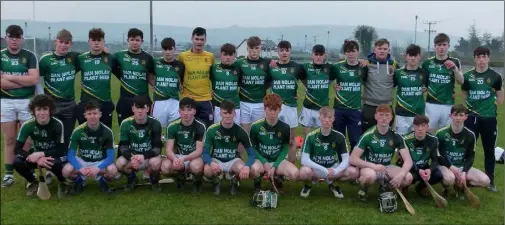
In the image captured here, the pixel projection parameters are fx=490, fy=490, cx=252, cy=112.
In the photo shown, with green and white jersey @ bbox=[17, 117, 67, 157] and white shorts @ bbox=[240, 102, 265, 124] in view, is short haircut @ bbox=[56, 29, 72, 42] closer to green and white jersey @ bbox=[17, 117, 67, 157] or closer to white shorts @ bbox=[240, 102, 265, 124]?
green and white jersey @ bbox=[17, 117, 67, 157]

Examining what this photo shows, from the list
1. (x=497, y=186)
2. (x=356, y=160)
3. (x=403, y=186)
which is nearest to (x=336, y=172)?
(x=356, y=160)

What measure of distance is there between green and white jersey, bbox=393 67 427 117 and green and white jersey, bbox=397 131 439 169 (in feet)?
2.74

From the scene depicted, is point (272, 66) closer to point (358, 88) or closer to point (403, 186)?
point (358, 88)

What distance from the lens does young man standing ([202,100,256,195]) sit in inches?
217

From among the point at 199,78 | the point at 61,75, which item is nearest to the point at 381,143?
the point at 199,78

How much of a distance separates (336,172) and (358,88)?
5.07ft

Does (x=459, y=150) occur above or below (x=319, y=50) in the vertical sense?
below

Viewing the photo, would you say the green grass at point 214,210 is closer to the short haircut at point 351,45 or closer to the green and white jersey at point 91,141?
the green and white jersey at point 91,141

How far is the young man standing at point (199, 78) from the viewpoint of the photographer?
21.4 feet

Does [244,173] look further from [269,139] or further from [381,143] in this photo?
[381,143]

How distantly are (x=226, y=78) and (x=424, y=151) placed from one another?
2651 mm

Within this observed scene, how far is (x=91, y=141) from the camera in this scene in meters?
5.54

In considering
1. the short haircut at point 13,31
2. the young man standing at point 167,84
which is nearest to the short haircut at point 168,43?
the young man standing at point 167,84

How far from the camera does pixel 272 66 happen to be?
6.62m
